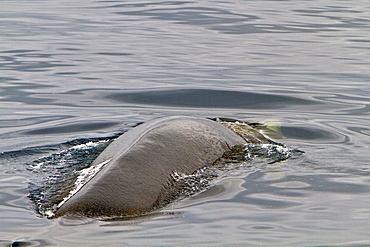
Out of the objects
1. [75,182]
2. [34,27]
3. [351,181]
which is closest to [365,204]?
[351,181]

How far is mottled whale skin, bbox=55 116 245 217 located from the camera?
4.97 m

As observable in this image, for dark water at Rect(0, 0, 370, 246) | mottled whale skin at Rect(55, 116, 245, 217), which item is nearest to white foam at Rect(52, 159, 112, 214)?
mottled whale skin at Rect(55, 116, 245, 217)

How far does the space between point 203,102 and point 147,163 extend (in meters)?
6.89

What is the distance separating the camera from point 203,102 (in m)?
12.5

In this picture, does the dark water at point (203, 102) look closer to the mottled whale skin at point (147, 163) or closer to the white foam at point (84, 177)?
the mottled whale skin at point (147, 163)

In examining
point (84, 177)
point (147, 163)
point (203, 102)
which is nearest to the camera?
point (147, 163)

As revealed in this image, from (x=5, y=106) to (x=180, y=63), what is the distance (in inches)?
239

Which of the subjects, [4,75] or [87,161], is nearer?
[87,161]

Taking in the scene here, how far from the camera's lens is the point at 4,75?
14.7 metres

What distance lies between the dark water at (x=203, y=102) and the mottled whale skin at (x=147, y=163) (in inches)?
7.9

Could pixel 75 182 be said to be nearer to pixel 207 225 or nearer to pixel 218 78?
pixel 207 225

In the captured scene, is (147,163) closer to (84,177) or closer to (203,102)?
(84,177)

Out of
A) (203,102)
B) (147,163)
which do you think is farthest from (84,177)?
(203,102)

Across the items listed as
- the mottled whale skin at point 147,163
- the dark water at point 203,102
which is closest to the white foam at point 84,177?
the mottled whale skin at point 147,163
